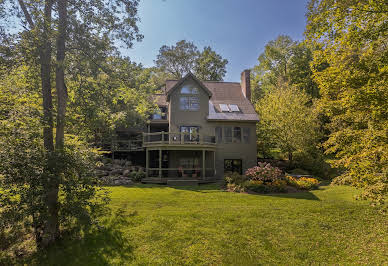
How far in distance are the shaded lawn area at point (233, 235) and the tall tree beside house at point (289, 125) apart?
10.2 metres

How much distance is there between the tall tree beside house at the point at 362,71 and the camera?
5984mm

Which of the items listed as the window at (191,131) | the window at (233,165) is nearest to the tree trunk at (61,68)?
the window at (191,131)

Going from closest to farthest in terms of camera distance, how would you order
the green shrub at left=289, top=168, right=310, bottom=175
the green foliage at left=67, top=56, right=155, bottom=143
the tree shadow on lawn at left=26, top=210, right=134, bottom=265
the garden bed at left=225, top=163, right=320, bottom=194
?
1. the tree shadow on lawn at left=26, top=210, right=134, bottom=265
2. the green foliage at left=67, top=56, right=155, bottom=143
3. the garden bed at left=225, top=163, right=320, bottom=194
4. the green shrub at left=289, top=168, right=310, bottom=175

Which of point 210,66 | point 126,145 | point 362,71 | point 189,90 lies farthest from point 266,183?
point 210,66

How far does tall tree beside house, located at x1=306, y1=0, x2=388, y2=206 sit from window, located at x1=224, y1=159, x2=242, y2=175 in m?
12.8

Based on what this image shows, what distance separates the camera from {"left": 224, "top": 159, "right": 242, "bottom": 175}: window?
65.8ft

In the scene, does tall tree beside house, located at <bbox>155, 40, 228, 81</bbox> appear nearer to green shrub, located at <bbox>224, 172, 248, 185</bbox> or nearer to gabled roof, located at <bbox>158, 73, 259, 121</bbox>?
gabled roof, located at <bbox>158, 73, 259, 121</bbox>

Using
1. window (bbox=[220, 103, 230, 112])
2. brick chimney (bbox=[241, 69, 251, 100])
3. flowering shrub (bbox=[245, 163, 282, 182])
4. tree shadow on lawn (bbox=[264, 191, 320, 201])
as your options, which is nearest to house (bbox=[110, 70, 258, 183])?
window (bbox=[220, 103, 230, 112])

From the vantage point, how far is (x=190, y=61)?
40.4m

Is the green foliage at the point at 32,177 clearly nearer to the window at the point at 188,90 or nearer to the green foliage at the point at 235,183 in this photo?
the green foliage at the point at 235,183

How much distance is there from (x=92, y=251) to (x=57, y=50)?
21.4ft

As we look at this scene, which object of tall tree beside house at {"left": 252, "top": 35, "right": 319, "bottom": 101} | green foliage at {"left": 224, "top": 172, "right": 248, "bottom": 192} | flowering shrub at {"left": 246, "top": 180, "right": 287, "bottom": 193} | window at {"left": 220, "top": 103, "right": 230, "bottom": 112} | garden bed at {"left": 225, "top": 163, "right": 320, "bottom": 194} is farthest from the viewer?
tall tree beside house at {"left": 252, "top": 35, "right": 319, "bottom": 101}

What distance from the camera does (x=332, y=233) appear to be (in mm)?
7648

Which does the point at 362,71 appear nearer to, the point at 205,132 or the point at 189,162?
the point at 205,132
